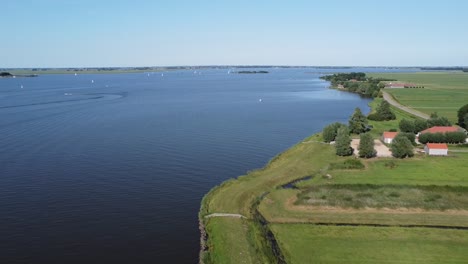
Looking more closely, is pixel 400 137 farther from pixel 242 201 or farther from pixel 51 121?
pixel 51 121

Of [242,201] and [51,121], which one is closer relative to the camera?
[242,201]

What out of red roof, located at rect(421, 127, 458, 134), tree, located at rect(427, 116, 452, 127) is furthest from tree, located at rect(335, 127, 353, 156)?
tree, located at rect(427, 116, 452, 127)

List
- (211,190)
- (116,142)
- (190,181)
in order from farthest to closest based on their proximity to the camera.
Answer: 1. (116,142)
2. (190,181)
3. (211,190)

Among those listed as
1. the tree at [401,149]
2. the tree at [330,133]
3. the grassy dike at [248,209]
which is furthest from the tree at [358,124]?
the tree at [401,149]

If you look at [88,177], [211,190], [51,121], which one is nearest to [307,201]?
[211,190]

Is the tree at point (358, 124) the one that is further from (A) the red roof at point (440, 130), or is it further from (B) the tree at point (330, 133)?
(A) the red roof at point (440, 130)

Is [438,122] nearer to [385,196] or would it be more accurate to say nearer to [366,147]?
[366,147]

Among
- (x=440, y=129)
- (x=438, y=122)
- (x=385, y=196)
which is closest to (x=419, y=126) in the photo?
(x=438, y=122)
